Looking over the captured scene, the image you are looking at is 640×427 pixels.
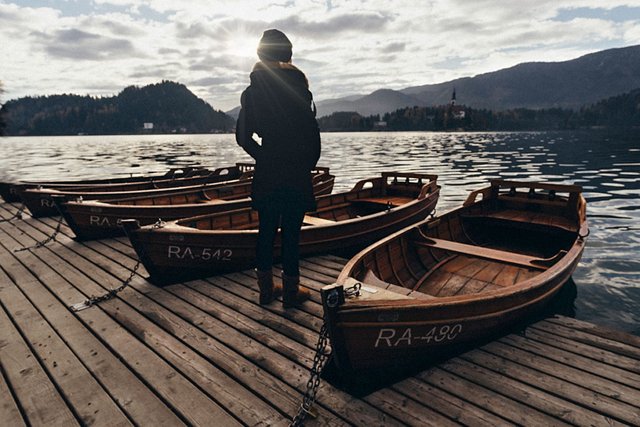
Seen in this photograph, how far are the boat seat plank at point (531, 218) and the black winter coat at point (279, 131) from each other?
232 inches

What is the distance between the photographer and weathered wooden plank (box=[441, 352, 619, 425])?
11.4 feet

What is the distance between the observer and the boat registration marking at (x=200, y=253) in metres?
6.35

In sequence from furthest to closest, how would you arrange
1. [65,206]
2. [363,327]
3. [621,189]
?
[621,189], [65,206], [363,327]

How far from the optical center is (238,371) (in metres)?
4.09

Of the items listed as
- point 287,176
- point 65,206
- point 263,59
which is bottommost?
point 65,206

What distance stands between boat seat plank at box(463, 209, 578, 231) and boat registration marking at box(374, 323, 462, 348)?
5602 millimetres

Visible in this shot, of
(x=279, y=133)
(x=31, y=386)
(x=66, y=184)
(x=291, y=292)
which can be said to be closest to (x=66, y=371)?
(x=31, y=386)

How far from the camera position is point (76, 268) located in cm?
745

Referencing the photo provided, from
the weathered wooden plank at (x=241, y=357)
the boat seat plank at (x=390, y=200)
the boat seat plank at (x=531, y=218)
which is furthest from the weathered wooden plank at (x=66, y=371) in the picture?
the boat seat plank at (x=390, y=200)

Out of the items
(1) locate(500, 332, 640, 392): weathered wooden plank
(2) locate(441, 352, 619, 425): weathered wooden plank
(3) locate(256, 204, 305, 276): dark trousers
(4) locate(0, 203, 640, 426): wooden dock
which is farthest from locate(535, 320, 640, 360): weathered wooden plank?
(3) locate(256, 204, 305, 276): dark trousers

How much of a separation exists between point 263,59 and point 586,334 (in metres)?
5.85

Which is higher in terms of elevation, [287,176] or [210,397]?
[287,176]

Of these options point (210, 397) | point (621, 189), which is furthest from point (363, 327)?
point (621, 189)

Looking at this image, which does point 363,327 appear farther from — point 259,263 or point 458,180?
point 458,180
